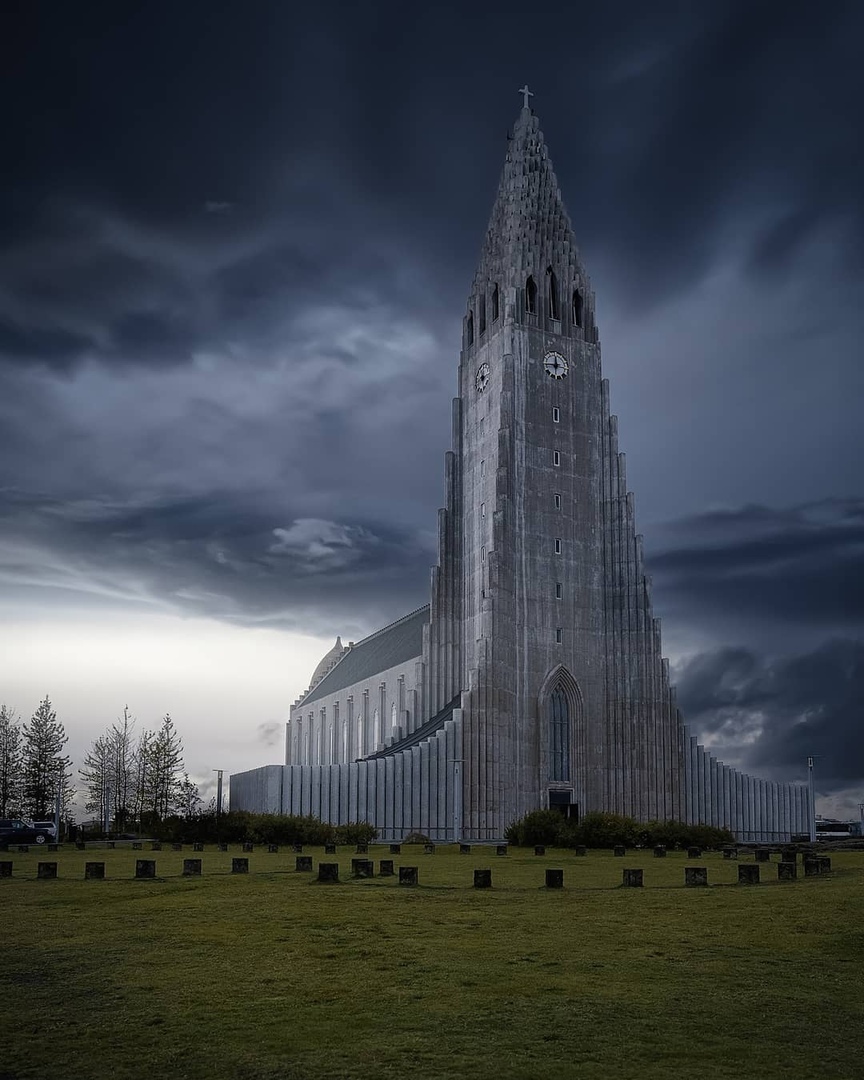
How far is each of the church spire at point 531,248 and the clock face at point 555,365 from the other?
9.47ft

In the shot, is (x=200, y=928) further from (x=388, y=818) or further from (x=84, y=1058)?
(x=388, y=818)

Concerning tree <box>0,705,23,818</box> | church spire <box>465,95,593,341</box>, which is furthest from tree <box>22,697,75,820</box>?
church spire <box>465,95,593,341</box>

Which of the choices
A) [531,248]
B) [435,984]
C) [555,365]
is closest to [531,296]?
[531,248]

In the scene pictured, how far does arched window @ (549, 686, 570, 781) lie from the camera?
253ft

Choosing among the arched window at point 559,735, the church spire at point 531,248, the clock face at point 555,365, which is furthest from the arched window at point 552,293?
the arched window at point 559,735

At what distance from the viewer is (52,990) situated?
12953 millimetres

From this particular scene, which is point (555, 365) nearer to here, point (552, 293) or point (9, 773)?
point (552, 293)

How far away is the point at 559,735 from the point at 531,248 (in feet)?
121

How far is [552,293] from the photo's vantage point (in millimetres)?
86250

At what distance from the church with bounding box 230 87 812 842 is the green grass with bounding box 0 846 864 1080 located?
166 ft

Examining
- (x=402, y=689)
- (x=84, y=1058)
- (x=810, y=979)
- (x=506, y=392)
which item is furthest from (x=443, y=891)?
(x=402, y=689)

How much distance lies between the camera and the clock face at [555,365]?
8200cm

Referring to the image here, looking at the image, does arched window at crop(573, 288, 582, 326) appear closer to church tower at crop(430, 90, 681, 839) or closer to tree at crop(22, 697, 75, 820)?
church tower at crop(430, 90, 681, 839)

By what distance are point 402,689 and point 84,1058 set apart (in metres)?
81.1
